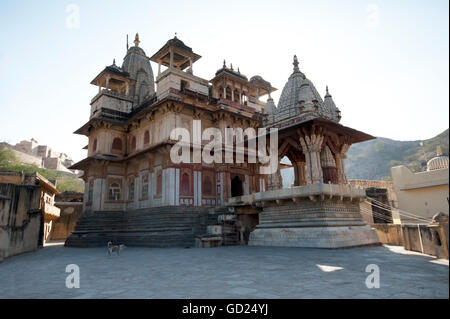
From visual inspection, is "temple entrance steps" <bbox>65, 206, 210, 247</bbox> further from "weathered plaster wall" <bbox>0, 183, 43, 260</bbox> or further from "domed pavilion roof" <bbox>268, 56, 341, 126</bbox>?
"domed pavilion roof" <bbox>268, 56, 341, 126</bbox>

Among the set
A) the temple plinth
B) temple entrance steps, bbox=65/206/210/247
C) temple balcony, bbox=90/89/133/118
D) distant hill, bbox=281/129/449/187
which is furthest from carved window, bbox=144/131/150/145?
distant hill, bbox=281/129/449/187

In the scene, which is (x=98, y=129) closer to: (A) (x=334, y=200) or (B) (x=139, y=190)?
(B) (x=139, y=190)

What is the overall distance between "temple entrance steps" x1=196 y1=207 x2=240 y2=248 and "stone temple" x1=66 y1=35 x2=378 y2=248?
2.4 inches

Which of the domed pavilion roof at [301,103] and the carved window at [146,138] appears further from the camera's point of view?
the carved window at [146,138]

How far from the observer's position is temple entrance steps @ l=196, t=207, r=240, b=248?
15.9 m

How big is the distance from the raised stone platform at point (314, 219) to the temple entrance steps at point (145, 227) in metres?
3.81

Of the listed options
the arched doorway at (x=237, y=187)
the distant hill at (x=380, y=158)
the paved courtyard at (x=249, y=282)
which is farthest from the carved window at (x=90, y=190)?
the distant hill at (x=380, y=158)

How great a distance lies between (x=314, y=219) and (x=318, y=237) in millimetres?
A: 955

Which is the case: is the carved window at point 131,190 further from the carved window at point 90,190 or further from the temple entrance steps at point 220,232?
the temple entrance steps at point 220,232

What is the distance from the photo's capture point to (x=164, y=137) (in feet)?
68.6

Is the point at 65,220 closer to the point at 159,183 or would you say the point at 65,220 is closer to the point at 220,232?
the point at 159,183

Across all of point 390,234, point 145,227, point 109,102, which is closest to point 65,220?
point 109,102

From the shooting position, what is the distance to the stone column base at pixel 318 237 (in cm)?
1294
